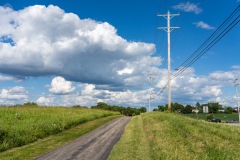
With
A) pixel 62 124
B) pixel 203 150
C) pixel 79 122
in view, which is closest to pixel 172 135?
pixel 203 150

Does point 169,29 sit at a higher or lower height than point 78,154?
higher

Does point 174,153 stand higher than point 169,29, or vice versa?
point 169,29

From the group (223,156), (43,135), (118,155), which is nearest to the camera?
(223,156)

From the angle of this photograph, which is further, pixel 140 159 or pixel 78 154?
pixel 78 154

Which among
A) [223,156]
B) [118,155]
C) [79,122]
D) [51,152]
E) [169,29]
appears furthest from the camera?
[169,29]

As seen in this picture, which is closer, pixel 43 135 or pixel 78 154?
pixel 78 154

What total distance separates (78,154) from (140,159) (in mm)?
3935

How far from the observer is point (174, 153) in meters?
14.7

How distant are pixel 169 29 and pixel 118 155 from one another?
4008 cm

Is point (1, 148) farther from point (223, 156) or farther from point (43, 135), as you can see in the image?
point (223, 156)

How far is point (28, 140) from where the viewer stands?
21.4 meters

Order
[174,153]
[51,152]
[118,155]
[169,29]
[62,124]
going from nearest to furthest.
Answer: [174,153], [118,155], [51,152], [62,124], [169,29]

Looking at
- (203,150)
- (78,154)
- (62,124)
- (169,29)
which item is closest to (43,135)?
(62,124)

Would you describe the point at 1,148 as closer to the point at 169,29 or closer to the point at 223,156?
the point at 223,156
